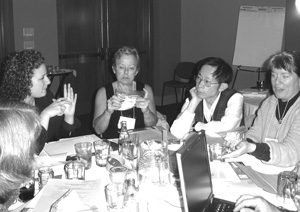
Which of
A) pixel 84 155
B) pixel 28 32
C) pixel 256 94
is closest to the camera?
pixel 84 155

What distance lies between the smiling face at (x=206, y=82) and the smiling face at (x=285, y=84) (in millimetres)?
530

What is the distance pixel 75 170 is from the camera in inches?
79.4

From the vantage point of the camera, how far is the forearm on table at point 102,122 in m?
3.16

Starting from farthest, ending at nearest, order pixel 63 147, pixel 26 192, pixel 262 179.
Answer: pixel 63 147
pixel 262 179
pixel 26 192

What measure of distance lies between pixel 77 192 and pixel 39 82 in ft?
3.92

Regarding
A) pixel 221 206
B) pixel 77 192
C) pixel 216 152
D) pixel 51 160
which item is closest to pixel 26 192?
pixel 77 192

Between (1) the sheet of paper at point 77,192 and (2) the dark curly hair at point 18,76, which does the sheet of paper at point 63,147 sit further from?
(1) the sheet of paper at point 77,192

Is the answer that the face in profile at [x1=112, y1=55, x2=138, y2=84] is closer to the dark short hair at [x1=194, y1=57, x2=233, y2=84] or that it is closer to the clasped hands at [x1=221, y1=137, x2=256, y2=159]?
the dark short hair at [x1=194, y1=57, x2=233, y2=84]

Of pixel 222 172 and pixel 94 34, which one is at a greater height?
pixel 94 34

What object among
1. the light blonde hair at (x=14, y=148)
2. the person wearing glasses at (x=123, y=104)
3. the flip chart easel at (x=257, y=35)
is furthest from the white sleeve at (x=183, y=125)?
the flip chart easel at (x=257, y=35)

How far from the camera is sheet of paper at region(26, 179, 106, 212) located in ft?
5.60

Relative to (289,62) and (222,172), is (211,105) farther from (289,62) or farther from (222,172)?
(222,172)

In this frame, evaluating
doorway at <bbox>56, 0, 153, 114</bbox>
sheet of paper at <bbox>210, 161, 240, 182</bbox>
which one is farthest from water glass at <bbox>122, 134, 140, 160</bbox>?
doorway at <bbox>56, 0, 153, 114</bbox>

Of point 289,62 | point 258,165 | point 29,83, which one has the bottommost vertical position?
point 258,165
